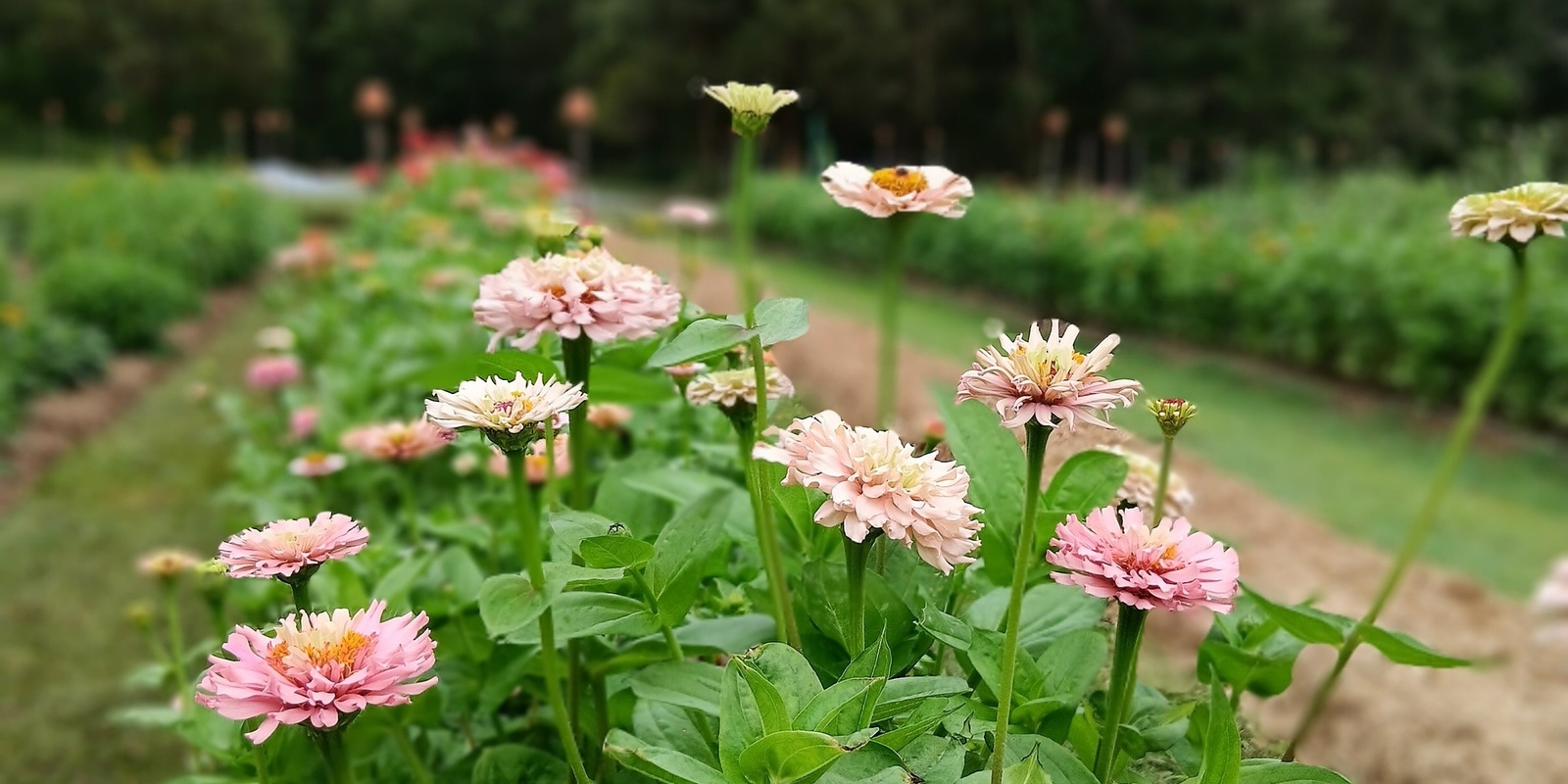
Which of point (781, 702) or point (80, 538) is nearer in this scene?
point (781, 702)

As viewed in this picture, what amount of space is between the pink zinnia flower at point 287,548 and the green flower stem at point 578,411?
5.4 inches

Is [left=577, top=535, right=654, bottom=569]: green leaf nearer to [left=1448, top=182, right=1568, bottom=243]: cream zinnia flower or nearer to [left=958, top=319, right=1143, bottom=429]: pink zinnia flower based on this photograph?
[left=958, top=319, right=1143, bottom=429]: pink zinnia flower

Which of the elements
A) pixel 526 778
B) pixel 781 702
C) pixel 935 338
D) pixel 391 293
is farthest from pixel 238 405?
pixel 935 338

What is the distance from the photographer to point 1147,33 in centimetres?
1933

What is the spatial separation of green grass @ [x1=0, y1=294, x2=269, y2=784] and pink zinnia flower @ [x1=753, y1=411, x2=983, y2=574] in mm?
1315

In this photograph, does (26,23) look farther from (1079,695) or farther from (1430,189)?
(1079,695)

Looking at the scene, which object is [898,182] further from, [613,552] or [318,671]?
[318,671]

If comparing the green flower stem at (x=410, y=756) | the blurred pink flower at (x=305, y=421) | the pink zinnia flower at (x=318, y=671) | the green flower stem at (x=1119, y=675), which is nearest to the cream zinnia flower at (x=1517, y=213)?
the green flower stem at (x=1119, y=675)

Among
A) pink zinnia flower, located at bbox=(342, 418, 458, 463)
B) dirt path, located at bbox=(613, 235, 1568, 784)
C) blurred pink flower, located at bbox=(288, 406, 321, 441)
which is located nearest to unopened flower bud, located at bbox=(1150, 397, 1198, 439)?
pink zinnia flower, located at bbox=(342, 418, 458, 463)

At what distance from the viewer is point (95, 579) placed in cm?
317

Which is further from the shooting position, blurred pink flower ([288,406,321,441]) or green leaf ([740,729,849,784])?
blurred pink flower ([288,406,321,441])

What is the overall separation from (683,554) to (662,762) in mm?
157

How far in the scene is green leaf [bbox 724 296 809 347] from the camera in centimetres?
67

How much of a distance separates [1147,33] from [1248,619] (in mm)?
20428
